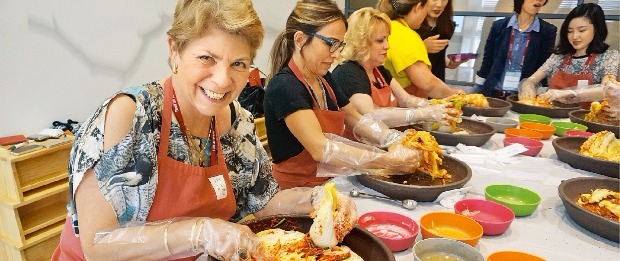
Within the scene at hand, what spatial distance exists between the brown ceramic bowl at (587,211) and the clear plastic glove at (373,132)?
974 mm

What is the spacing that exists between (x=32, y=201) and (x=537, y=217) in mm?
2974

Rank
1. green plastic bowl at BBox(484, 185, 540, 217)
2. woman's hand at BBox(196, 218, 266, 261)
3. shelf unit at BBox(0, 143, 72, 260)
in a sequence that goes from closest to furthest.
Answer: woman's hand at BBox(196, 218, 266, 261) → green plastic bowl at BBox(484, 185, 540, 217) → shelf unit at BBox(0, 143, 72, 260)

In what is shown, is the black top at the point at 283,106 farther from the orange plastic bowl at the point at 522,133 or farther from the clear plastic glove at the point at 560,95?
the clear plastic glove at the point at 560,95

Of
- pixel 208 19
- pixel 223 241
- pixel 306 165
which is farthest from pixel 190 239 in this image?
pixel 306 165

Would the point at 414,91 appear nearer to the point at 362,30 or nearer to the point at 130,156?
the point at 362,30

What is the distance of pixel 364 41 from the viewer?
3.03 m

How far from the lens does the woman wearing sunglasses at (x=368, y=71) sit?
2.97 m

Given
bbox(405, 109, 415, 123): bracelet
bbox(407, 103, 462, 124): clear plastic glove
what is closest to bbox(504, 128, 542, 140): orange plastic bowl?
bbox(407, 103, 462, 124): clear plastic glove

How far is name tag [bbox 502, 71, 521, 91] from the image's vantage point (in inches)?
191

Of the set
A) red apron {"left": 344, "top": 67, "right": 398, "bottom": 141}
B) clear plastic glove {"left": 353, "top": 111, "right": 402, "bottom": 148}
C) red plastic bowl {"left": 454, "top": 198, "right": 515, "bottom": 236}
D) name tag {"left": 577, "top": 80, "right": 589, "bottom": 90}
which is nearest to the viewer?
red plastic bowl {"left": 454, "top": 198, "right": 515, "bottom": 236}

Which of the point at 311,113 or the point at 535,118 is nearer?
the point at 311,113

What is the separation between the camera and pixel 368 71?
10.6 ft

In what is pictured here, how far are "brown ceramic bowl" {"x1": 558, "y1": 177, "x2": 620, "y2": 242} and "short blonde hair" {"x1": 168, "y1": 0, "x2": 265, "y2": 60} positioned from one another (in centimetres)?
140

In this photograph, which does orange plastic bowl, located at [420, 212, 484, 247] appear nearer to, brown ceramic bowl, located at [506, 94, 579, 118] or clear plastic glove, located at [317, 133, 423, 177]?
clear plastic glove, located at [317, 133, 423, 177]
